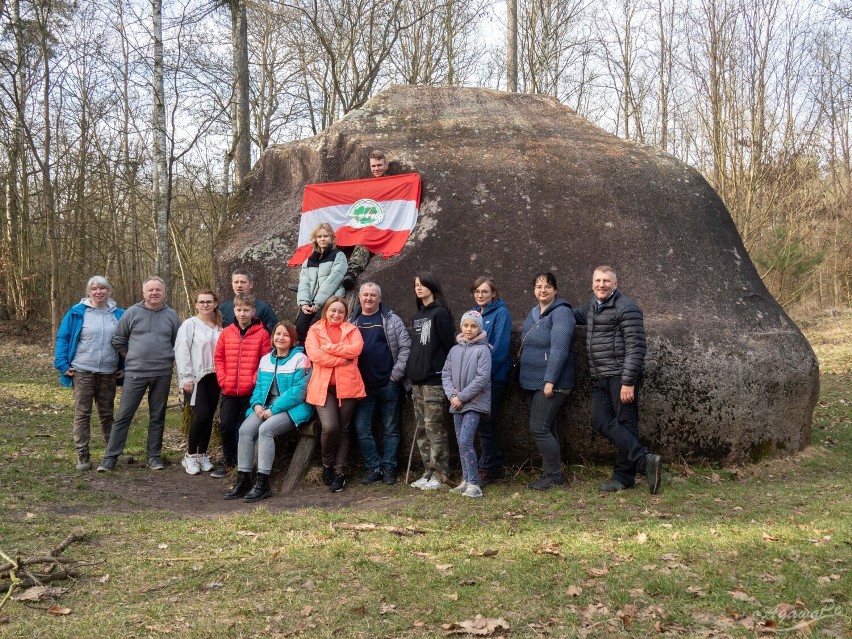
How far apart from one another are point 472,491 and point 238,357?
8.60 feet

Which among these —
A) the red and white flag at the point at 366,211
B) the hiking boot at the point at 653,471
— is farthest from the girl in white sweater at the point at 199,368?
the hiking boot at the point at 653,471

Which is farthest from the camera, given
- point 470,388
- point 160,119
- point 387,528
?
point 160,119

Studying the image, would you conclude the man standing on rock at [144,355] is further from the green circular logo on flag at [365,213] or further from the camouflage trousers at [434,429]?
the camouflage trousers at [434,429]

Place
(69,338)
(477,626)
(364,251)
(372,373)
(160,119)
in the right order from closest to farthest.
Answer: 1. (477,626)
2. (372,373)
3. (69,338)
4. (364,251)
5. (160,119)

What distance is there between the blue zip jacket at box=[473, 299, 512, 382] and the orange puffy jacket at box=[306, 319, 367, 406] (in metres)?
1.21

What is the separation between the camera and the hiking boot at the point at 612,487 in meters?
6.47

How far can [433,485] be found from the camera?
22.1ft

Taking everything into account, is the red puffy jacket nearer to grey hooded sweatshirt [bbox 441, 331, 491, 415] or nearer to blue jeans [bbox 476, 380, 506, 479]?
grey hooded sweatshirt [bbox 441, 331, 491, 415]

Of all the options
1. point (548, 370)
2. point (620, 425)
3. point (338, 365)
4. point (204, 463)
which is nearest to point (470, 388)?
point (548, 370)

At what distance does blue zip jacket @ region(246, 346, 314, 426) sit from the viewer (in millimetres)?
6891

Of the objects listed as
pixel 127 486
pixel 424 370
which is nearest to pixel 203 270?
pixel 127 486

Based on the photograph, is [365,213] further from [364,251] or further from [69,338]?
[69,338]

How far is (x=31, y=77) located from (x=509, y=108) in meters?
15.4

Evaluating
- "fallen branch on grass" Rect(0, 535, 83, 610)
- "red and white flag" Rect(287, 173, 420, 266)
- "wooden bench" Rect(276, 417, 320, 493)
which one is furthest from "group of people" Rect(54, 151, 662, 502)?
"fallen branch on grass" Rect(0, 535, 83, 610)
